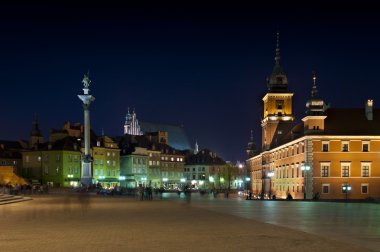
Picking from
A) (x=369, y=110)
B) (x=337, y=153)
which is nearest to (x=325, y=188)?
(x=337, y=153)

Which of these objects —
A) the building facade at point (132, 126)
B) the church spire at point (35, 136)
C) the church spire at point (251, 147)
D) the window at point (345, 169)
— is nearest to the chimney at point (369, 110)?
the window at point (345, 169)

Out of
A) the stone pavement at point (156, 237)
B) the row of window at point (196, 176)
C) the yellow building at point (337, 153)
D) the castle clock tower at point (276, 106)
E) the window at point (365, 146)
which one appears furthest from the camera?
the row of window at point (196, 176)

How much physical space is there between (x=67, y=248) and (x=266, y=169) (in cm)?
9799

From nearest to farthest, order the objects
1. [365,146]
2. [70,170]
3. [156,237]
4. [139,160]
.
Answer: [156,237], [365,146], [70,170], [139,160]

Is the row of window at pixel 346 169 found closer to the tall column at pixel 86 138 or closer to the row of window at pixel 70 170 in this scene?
the tall column at pixel 86 138

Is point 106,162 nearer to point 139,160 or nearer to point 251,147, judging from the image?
point 139,160

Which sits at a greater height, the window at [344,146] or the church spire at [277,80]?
the church spire at [277,80]

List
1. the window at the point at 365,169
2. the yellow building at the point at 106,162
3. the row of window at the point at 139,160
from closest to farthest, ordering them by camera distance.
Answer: the window at the point at 365,169 → the yellow building at the point at 106,162 → the row of window at the point at 139,160

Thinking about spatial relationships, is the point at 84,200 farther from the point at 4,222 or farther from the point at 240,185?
the point at 240,185

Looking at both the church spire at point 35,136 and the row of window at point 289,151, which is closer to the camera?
the row of window at point 289,151

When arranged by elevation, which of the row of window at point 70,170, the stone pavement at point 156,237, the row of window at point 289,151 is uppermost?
the row of window at point 289,151

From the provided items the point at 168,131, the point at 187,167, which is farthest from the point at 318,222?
the point at 168,131

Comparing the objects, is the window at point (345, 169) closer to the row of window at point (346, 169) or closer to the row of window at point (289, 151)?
the row of window at point (346, 169)

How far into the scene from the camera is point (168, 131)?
188 m
